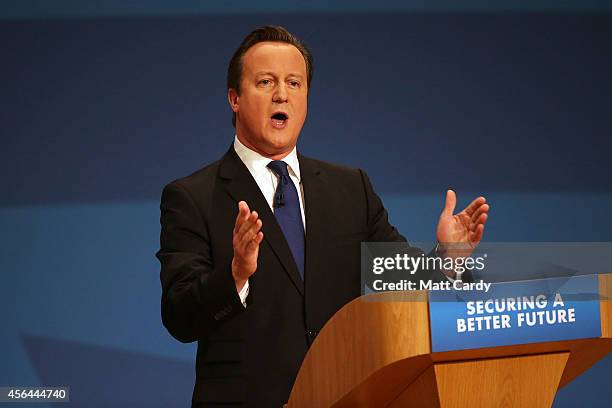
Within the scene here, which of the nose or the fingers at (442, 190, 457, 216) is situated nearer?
the fingers at (442, 190, 457, 216)

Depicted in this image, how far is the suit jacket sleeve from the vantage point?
5.51 feet

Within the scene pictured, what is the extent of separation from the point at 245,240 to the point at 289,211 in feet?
1.65

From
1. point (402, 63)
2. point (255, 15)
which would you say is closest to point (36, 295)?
point (255, 15)

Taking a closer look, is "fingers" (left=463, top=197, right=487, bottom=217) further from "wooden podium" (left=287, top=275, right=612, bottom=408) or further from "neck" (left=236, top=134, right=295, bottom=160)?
"neck" (left=236, top=134, right=295, bottom=160)

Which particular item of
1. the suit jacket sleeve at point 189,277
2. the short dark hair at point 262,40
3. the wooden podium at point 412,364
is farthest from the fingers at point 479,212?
the short dark hair at point 262,40

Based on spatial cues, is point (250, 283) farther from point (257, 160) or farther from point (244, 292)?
point (257, 160)

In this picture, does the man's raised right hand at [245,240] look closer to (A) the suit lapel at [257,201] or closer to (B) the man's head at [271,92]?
(A) the suit lapel at [257,201]

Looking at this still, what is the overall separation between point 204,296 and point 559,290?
681 millimetres

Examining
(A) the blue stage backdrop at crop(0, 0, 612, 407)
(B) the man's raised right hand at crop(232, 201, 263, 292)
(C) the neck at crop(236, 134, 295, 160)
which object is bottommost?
(B) the man's raised right hand at crop(232, 201, 263, 292)

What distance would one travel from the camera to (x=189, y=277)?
183cm

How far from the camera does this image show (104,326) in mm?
3559

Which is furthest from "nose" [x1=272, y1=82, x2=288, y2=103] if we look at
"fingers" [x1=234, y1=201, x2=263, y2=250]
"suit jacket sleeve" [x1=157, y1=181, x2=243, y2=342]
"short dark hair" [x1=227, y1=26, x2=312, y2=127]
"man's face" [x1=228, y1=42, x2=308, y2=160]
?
"fingers" [x1=234, y1=201, x2=263, y2=250]

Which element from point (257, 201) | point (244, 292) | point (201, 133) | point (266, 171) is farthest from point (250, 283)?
point (201, 133)

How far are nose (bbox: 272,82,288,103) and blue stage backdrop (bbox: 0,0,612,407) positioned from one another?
1.55 m
